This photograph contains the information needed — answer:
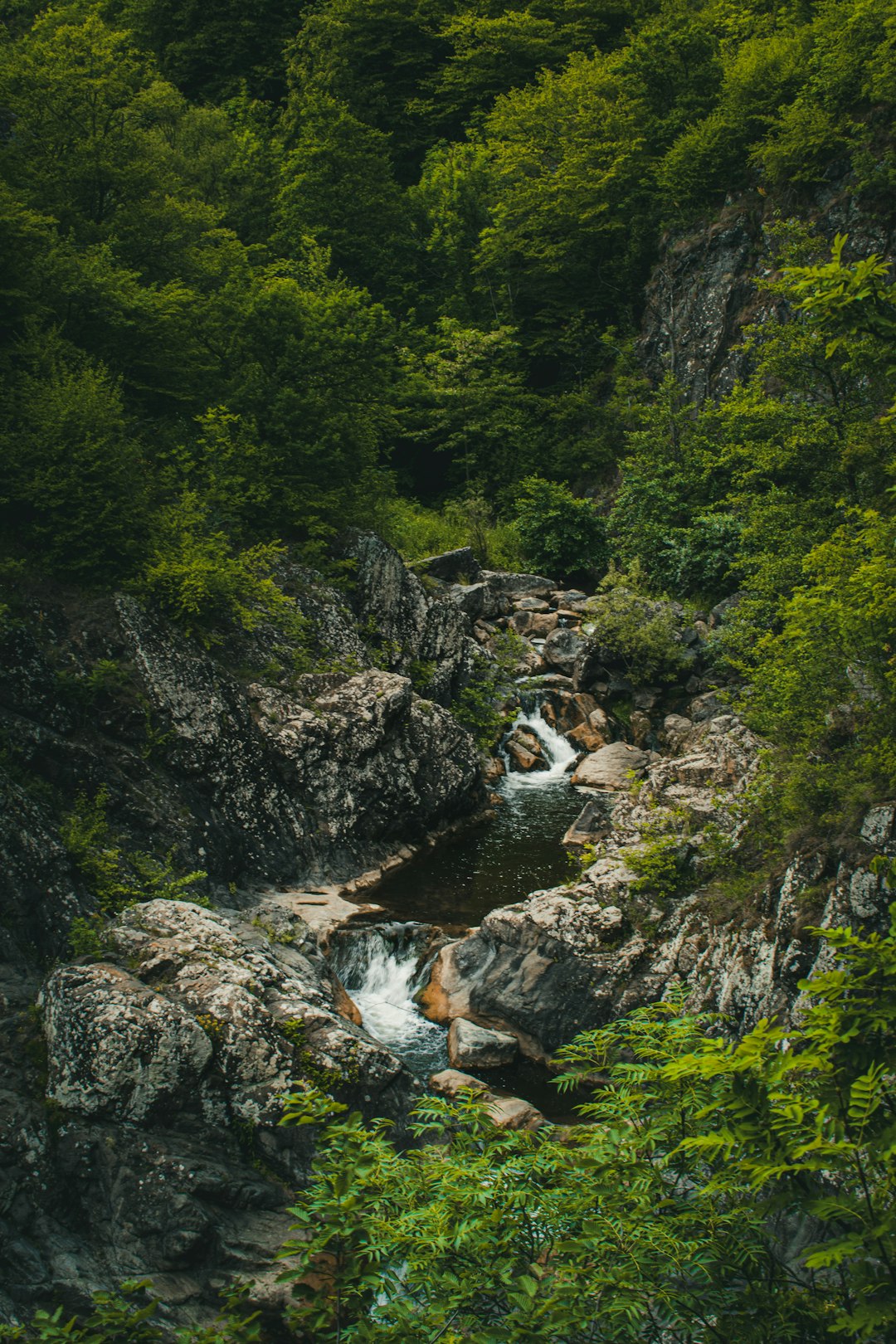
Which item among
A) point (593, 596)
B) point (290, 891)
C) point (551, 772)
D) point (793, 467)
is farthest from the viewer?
point (593, 596)

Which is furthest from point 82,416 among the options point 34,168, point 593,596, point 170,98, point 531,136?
point 531,136

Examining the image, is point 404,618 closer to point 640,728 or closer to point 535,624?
point 640,728

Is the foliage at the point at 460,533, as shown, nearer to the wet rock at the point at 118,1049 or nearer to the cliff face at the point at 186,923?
the cliff face at the point at 186,923

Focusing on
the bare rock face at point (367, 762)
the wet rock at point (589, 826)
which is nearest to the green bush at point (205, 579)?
the bare rock face at point (367, 762)

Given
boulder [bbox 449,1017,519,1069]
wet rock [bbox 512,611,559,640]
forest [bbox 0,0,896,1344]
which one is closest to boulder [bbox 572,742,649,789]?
forest [bbox 0,0,896,1344]

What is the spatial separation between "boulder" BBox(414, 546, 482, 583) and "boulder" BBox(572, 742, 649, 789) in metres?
9.12

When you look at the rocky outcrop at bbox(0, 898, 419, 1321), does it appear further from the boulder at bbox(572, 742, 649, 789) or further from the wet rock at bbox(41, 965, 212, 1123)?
the boulder at bbox(572, 742, 649, 789)

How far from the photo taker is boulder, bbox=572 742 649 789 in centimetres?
2120

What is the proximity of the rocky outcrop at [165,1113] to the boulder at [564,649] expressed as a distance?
16.9 m

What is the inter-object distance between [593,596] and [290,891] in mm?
17904

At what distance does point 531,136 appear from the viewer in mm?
38438

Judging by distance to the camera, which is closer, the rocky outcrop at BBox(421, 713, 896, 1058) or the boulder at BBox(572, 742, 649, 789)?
the rocky outcrop at BBox(421, 713, 896, 1058)

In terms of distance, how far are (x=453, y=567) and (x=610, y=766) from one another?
33.7 ft

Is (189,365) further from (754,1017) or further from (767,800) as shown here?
(754,1017)
